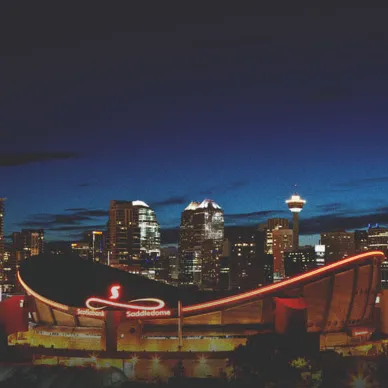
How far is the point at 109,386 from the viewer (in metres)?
38.5

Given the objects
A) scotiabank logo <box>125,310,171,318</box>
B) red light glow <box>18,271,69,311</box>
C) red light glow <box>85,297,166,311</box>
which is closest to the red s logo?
red light glow <box>85,297,166,311</box>

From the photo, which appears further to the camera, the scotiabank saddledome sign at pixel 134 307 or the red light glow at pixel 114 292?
the red light glow at pixel 114 292

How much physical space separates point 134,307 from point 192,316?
19.0 feet

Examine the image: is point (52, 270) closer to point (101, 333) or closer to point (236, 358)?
point (101, 333)

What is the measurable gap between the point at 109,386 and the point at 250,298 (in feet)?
69.7

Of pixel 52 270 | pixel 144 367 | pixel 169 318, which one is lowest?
pixel 144 367

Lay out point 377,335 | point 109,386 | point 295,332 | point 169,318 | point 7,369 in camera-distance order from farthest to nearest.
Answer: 1. point 377,335
2. point 169,318
3. point 295,332
4. point 7,369
5. point 109,386

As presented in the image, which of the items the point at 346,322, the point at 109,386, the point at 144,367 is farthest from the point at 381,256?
the point at 109,386

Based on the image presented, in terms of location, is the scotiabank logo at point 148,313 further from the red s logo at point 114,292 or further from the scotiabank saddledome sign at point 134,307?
the red s logo at point 114,292

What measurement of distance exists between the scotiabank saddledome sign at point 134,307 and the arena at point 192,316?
0.29 ft

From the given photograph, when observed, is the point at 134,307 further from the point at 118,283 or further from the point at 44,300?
the point at 44,300

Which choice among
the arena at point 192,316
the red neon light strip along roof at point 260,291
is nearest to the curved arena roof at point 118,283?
Result: the red neon light strip along roof at point 260,291

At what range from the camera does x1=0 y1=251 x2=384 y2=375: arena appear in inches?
2213

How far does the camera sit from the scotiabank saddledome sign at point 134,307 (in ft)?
184
